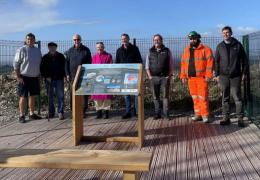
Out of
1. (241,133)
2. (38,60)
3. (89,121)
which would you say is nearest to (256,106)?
(241,133)

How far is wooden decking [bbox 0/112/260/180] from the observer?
566cm

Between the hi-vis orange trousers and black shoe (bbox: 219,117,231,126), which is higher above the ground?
the hi-vis orange trousers

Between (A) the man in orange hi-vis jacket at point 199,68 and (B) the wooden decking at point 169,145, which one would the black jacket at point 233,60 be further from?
(B) the wooden decking at point 169,145

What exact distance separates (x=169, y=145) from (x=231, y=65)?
2.41m

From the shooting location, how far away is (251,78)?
9.18 m

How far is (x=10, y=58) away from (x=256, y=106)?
6260 millimetres

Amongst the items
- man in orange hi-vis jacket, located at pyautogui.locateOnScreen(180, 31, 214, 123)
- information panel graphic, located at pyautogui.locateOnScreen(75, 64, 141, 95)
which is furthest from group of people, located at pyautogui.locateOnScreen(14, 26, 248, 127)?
information panel graphic, located at pyautogui.locateOnScreen(75, 64, 141, 95)

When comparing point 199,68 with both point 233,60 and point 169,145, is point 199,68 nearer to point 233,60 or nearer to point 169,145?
point 233,60

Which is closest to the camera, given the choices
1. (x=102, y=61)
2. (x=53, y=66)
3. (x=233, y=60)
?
(x=233, y=60)

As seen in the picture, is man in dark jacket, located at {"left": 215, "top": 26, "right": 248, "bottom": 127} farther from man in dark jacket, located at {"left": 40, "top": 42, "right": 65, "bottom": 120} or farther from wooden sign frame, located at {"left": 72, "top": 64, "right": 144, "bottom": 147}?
man in dark jacket, located at {"left": 40, "top": 42, "right": 65, "bottom": 120}

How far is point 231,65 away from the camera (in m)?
8.53

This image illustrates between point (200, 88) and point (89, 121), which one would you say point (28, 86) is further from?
point (200, 88)

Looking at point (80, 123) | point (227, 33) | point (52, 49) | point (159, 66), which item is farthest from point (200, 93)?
point (52, 49)

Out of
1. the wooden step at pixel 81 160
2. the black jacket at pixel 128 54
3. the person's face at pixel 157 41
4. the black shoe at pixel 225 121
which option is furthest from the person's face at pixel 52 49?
the wooden step at pixel 81 160
